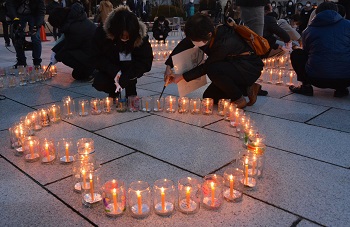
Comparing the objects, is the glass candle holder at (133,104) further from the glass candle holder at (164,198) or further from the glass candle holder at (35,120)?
the glass candle holder at (164,198)

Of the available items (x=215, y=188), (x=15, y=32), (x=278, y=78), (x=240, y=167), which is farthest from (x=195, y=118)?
(x=15, y=32)

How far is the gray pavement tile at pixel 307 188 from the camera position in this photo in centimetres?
209

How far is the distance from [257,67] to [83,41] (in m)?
3.10

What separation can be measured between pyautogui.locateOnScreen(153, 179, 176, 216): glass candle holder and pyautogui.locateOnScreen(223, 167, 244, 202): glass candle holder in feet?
1.24

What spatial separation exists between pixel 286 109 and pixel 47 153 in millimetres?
2925

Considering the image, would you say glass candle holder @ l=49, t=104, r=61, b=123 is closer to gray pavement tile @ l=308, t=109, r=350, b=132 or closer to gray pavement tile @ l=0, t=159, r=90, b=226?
gray pavement tile @ l=0, t=159, r=90, b=226

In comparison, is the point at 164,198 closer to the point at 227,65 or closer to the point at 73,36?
the point at 227,65

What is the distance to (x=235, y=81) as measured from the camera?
4293 millimetres

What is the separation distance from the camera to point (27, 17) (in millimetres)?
6965

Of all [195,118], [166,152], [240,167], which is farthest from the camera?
[195,118]

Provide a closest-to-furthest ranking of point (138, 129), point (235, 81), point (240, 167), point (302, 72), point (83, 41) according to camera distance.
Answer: point (240, 167) < point (138, 129) < point (235, 81) < point (302, 72) < point (83, 41)

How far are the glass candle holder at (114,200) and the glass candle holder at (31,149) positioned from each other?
97cm

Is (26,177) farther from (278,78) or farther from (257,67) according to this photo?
(278,78)

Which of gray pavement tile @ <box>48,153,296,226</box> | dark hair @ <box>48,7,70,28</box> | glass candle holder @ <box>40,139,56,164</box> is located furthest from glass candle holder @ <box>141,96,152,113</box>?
dark hair @ <box>48,7,70,28</box>
